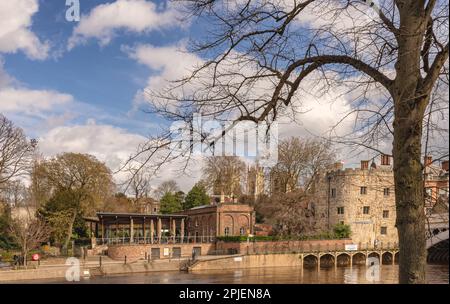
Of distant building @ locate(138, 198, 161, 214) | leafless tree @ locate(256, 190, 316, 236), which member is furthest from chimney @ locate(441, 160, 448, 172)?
distant building @ locate(138, 198, 161, 214)

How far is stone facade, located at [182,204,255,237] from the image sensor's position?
4822cm

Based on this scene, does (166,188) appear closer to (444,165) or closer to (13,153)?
(13,153)

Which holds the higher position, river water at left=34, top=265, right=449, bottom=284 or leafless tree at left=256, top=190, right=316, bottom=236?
leafless tree at left=256, top=190, right=316, bottom=236

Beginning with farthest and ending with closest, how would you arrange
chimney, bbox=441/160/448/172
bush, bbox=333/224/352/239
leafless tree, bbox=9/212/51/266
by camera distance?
bush, bbox=333/224/352/239, leafless tree, bbox=9/212/51/266, chimney, bbox=441/160/448/172

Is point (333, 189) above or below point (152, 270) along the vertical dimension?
above

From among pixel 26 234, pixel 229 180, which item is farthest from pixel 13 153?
pixel 229 180

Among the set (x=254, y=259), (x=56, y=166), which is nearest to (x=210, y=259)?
(x=254, y=259)

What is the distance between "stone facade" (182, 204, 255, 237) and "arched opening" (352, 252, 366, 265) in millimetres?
11338

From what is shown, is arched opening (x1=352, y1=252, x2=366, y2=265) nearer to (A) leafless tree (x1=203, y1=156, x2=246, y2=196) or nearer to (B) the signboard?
(B) the signboard

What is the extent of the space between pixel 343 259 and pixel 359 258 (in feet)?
7.56

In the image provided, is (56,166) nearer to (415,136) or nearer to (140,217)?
(140,217)

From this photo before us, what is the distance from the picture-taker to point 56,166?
147ft
